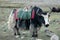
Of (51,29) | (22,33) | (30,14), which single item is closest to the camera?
(30,14)

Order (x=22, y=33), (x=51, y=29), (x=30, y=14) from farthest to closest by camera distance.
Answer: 1. (x=51, y=29)
2. (x=22, y=33)
3. (x=30, y=14)

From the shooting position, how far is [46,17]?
676 cm

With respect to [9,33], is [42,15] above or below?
above

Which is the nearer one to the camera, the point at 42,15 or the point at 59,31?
the point at 42,15

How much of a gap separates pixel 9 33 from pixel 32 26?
1039 mm

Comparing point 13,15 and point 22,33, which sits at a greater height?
point 13,15

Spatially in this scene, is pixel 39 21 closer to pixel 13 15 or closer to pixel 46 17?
pixel 46 17

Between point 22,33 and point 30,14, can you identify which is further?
point 22,33

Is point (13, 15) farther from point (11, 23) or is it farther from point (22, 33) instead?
point (22, 33)

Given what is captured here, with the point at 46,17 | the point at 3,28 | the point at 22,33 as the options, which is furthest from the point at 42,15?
the point at 3,28

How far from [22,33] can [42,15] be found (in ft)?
3.46

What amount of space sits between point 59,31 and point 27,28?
1293mm

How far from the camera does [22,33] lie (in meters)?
7.47

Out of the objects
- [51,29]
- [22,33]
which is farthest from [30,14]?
[51,29]
